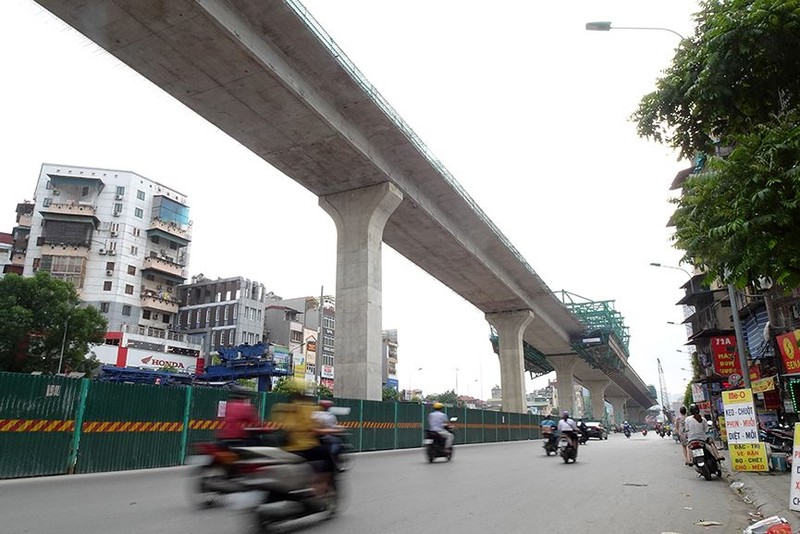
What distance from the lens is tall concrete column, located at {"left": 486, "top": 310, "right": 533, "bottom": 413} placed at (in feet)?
140

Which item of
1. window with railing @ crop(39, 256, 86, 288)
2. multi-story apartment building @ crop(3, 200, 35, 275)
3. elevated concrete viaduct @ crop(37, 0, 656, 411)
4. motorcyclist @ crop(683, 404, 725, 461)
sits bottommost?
motorcyclist @ crop(683, 404, 725, 461)

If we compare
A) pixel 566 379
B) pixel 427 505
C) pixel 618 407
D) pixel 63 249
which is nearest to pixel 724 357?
pixel 427 505

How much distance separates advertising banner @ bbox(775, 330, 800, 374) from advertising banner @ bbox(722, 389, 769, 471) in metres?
6.74

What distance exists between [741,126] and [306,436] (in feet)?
26.7

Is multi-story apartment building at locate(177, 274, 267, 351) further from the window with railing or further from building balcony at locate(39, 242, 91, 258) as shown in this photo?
building balcony at locate(39, 242, 91, 258)

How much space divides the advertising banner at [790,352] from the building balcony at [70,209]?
60.2 metres

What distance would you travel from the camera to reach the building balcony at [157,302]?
5944 cm

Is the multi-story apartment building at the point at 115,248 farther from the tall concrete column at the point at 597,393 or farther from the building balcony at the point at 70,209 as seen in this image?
the tall concrete column at the point at 597,393

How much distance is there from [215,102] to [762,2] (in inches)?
592

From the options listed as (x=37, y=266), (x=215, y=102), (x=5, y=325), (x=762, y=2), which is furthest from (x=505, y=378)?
(x=37, y=266)

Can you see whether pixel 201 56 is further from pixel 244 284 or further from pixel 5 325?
pixel 244 284

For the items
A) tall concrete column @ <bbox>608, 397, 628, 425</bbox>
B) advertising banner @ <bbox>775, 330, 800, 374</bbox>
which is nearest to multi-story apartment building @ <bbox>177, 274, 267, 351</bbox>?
advertising banner @ <bbox>775, 330, 800, 374</bbox>

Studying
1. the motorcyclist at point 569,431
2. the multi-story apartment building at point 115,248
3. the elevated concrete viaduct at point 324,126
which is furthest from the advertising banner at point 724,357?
the multi-story apartment building at point 115,248

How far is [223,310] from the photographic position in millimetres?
66688
